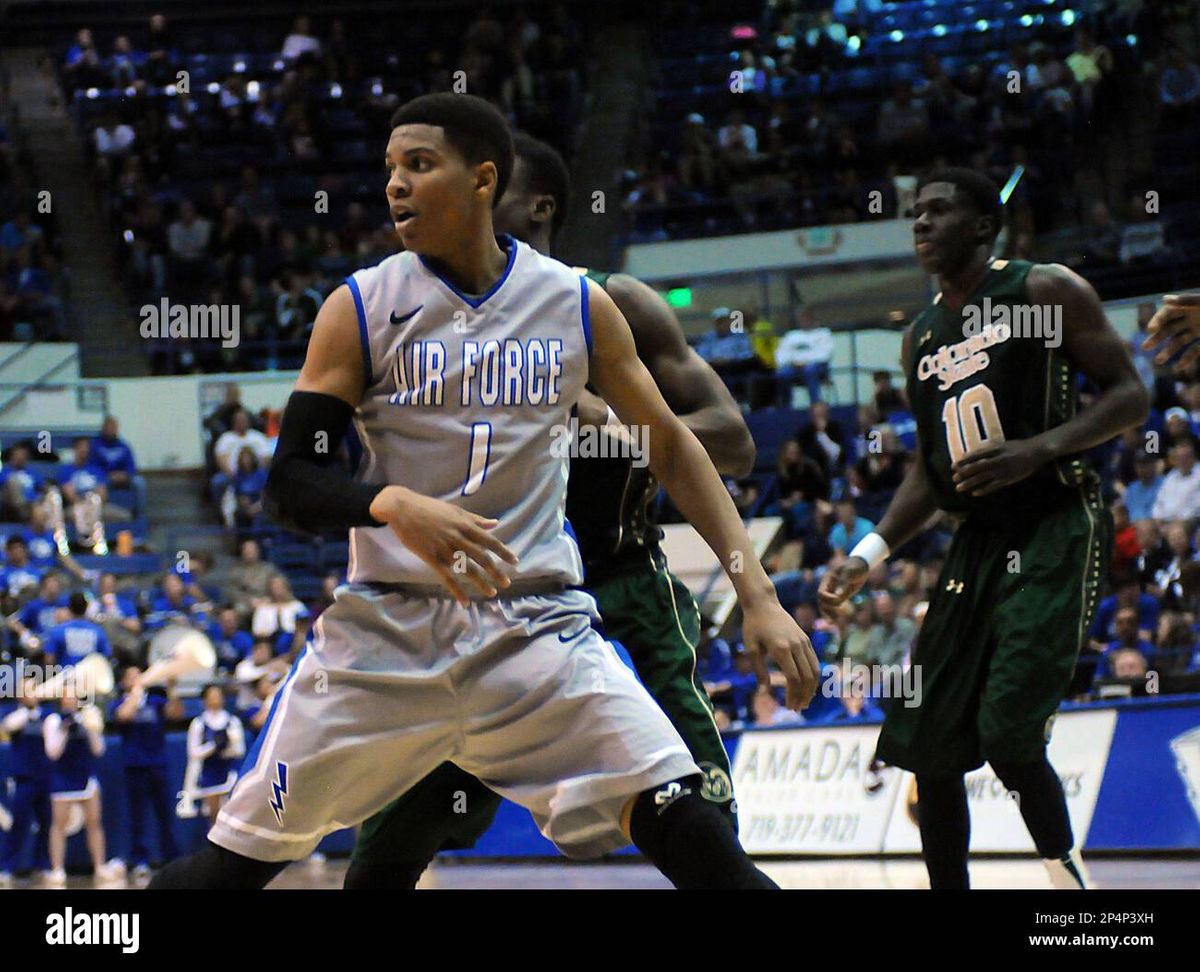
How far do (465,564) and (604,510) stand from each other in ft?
4.40

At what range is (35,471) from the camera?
14938 mm

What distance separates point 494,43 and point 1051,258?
7.50 m

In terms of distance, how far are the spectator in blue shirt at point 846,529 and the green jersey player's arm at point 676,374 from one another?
788 cm

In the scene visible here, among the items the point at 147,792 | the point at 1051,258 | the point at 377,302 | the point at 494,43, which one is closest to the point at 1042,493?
the point at 377,302

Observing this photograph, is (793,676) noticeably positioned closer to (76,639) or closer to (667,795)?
(667,795)

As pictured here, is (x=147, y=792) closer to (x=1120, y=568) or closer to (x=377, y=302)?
(x=1120, y=568)

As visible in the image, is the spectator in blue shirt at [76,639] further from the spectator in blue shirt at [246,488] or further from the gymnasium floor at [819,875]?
the spectator in blue shirt at [246,488]

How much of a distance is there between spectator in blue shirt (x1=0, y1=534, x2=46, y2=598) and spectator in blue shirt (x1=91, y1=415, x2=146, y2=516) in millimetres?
1503

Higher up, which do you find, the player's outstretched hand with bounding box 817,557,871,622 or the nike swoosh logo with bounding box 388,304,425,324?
the nike swoosh logo with bounding box 388,304,425,324

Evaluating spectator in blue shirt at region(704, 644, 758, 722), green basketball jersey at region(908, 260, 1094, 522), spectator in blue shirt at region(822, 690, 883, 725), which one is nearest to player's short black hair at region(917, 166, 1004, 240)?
green basketball jersey at region(908, 260, 1094, 522)

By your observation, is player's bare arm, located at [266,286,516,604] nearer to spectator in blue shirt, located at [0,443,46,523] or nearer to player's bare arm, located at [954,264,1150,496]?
player's bare arm, located at [954,264,1150,496]

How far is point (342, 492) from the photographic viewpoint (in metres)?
3.14

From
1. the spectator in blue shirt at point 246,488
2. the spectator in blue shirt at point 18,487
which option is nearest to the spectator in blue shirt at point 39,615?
the spectator in blue shirt at point 18,487

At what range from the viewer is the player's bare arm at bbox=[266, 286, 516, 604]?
9.82ft
